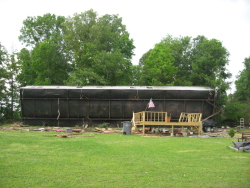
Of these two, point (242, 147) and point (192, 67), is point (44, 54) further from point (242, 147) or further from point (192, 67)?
point (242, 147)

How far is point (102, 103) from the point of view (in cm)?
2702

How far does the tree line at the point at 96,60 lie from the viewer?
36.8m

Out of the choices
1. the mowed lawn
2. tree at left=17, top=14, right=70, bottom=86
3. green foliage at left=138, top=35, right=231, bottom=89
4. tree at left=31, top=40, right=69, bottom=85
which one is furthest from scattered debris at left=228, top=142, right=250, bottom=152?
tree at left=31, top=40, right=69, bottom=85

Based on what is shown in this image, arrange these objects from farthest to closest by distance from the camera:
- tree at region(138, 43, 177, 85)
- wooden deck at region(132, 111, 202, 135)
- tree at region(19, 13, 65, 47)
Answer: tree at region(19, 13, 65, 47), tree at region(138, 43, 177, 85), wooden deck at region(132, 111, 202, 135)

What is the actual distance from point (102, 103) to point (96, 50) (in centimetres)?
1506

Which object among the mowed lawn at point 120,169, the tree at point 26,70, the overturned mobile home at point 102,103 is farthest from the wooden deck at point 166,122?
the tree at point 26,70

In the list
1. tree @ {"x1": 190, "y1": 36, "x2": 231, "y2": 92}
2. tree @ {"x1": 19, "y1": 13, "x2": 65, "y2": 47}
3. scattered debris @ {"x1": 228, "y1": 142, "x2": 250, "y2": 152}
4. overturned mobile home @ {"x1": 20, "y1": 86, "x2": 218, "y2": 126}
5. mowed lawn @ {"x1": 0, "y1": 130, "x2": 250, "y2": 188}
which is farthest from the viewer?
tree @ {"x1": 19, "y1": 13, "x2": 65, "y2": 47}

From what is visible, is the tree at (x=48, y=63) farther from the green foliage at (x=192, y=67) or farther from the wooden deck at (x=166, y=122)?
the wooden deck at (x=166, y=122)

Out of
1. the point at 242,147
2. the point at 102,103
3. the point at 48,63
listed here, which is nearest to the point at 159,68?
the point at 102,103

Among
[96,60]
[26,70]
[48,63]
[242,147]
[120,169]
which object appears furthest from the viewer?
[26,70]

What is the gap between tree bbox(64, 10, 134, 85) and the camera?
37.6 m

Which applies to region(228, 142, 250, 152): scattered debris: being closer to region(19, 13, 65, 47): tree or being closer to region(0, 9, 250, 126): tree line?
region(0, 9, 250, 126): tree line

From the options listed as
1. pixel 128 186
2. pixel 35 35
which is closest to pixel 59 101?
pixel 128 186

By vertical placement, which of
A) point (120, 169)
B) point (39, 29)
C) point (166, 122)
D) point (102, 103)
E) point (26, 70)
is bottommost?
point (120, 169)
